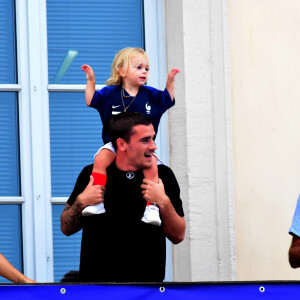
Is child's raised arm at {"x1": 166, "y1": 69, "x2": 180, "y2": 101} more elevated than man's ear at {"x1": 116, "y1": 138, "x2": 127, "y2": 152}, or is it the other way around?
child's raised arm at {"x1": 166, "y1": 69, "x2": 180, "y2": 101}


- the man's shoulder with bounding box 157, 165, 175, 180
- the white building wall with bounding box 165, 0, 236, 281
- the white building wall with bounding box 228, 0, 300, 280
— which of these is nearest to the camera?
the man's shoulder with bounding box 157, 165, 175, 180

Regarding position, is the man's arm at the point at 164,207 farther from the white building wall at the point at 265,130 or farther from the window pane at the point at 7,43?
the window pane at the point at 7,43

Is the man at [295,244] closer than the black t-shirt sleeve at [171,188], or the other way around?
the man at [295,244]

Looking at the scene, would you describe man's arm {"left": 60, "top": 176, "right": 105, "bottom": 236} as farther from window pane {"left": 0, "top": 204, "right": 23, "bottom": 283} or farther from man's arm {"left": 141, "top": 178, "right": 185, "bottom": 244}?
window pane {"left": 0, "top": 204, "right": 23, "bottom": 283}

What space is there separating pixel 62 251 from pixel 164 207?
1120 mm

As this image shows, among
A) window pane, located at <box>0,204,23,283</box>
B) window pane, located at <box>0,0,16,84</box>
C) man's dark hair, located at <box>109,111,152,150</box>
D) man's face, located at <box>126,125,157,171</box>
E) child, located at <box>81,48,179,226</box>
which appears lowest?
window pane, located at <box>0,204,23,283</box>

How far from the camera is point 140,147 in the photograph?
632cm

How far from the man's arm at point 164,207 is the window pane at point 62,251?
1000 millimetres

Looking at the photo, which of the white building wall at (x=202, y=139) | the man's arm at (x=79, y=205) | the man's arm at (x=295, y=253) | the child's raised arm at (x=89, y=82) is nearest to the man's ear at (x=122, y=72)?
the child's raised arm at (x=89, y=82)

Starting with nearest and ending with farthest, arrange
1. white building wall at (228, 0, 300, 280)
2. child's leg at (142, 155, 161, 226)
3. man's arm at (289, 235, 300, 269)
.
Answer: child's leg at (142, 155, 161, 226), man's arm at (289, 235, 300, 269), white building wall at (228, 0, 300, 280)

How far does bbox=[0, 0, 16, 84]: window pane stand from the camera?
7258 mm

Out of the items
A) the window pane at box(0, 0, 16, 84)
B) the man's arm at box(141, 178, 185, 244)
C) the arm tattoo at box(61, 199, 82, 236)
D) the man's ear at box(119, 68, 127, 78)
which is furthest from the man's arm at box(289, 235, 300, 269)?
the window pane at box(0, 0, 16, 84)

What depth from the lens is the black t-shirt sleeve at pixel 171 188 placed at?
636cm

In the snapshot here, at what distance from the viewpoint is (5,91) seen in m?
7.22
